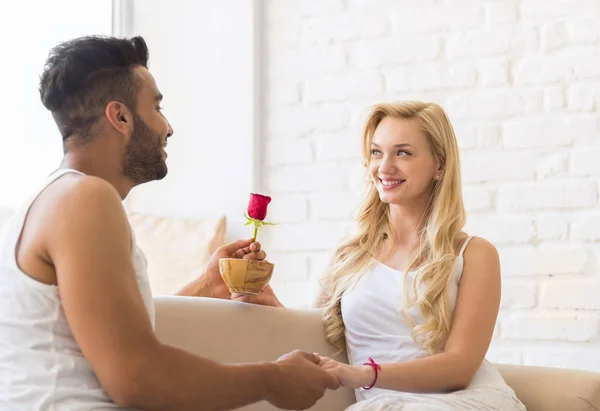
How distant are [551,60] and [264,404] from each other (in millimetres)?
1435

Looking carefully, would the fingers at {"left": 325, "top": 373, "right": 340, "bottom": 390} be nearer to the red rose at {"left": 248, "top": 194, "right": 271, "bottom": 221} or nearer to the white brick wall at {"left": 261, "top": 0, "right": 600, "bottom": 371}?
the red rose at {"left": 248, "top": 194, "right": 271, "bottom": 221}

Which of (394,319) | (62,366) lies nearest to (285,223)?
(394,319)

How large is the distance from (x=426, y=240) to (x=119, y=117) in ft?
3.32

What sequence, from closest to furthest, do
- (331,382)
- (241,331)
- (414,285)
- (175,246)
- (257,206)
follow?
1. (331,382)
2. (257,206)
3. (241,331)
4. (414,285)
5. (175,246)

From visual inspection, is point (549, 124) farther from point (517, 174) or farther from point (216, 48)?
point (216, 48)

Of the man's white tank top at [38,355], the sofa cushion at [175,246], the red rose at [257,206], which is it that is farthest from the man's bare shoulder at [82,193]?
the sofa cushion at [175,246]

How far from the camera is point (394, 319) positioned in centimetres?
223

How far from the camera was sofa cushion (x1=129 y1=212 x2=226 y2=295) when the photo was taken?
299 centimetres

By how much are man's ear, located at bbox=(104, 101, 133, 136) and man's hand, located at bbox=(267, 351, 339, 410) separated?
1.64 ft

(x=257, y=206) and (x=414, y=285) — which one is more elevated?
(x=257, y=206)

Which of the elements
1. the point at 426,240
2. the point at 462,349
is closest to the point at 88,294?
the point at 462,349

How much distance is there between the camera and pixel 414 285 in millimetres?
2225

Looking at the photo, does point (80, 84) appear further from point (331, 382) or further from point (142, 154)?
point (331, 382)

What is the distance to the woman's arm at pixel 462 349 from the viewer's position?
2.04 metres
